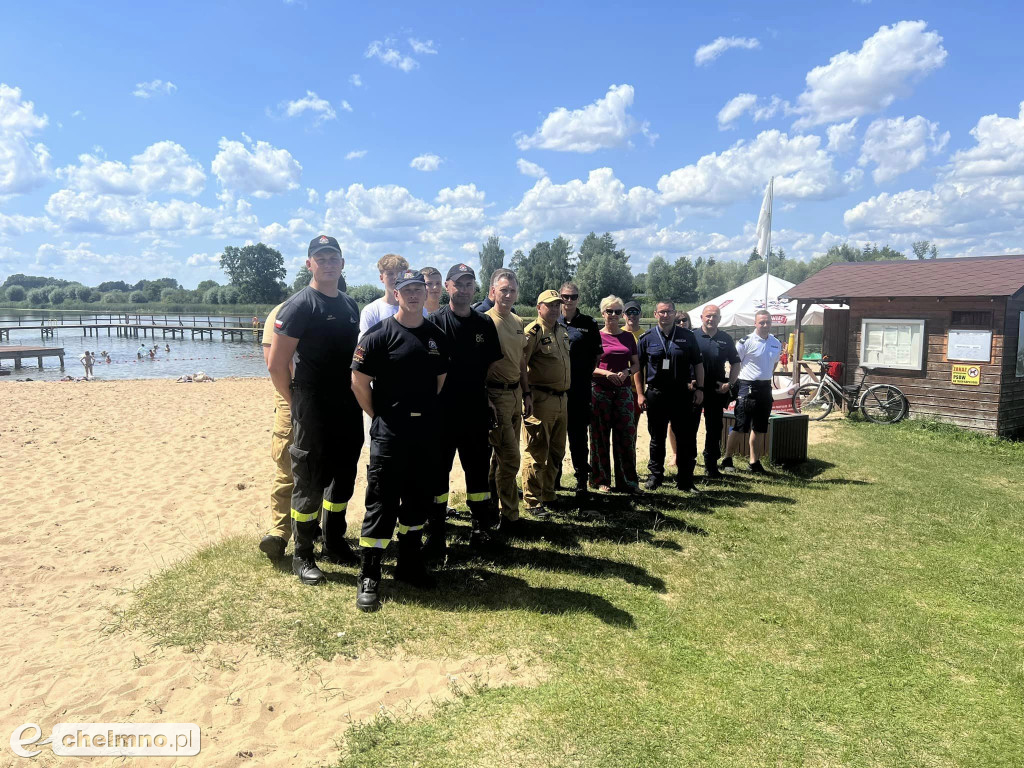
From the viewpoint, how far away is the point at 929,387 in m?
11.2

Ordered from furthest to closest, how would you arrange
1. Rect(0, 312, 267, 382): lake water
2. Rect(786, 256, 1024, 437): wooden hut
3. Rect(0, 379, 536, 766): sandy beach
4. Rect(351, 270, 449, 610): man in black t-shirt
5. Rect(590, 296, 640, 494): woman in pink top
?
Rect(0, 312, 267, 382): lake water < Rect(786, 256, 1024, 437): wooden hut < Rect(590, 296, 640, 494): woman in pink top < Rect(351, 270, 449, 610): man in black t-shirt < Rect(0, 379, 536, 766): sandy beach

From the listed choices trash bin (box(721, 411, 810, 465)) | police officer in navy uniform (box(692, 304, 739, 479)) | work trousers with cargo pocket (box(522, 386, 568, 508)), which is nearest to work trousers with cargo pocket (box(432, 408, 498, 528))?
work trousers with cargo pocket (box(522, 386, 568, 508))

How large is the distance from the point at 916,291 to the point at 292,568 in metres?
11.5

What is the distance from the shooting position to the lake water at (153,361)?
31.5m

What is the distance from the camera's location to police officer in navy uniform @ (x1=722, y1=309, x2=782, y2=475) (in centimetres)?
761

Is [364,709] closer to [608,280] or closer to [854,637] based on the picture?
[854,637]

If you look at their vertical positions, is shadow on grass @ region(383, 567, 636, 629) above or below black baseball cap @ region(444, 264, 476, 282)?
below

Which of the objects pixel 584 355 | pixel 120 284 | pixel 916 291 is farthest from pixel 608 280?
pixel 120 284

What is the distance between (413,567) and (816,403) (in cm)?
1101

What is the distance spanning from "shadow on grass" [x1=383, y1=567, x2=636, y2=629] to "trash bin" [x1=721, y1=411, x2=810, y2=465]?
469cm

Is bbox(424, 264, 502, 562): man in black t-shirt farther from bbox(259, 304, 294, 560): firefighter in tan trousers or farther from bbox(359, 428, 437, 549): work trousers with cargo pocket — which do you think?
bbox(259, 304, 294, 560): firefighter in tan trousers

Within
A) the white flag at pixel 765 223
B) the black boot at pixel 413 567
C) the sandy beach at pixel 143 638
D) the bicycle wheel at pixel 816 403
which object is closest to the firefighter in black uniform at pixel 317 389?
the black boot at pixel 413 567

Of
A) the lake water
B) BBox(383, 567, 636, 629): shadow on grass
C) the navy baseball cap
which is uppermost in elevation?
the navy baseball cap

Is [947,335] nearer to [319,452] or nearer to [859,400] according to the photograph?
[859,400]
